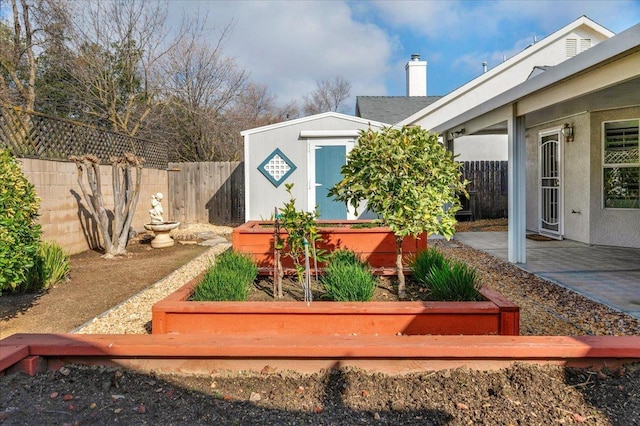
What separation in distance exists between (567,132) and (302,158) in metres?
5.35

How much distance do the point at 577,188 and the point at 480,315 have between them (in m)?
6.51

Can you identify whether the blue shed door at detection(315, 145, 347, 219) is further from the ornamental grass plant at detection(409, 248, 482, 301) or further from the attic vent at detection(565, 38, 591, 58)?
the attic vent at detection(565, 38, 591, 58)

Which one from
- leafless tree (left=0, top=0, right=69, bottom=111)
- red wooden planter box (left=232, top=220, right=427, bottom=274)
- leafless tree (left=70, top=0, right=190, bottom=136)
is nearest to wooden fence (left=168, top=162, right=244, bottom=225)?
leafless tree (left=70, top=0, right=190, bottom=136)

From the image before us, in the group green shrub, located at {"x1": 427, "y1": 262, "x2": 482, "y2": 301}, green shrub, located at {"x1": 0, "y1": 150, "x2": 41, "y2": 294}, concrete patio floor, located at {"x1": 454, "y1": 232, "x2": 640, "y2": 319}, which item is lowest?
concrete patio floor, located at {"x1": 454, "y1": 232, "x2": 640, "y2": 319}

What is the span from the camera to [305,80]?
98.8 feet

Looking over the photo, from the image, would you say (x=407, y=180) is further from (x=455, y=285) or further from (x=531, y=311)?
(x=531, y=311)

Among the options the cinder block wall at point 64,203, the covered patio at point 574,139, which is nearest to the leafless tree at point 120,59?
the cinder block wall at point 64,203

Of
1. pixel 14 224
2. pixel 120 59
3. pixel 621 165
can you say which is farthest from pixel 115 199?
pixel 621 165

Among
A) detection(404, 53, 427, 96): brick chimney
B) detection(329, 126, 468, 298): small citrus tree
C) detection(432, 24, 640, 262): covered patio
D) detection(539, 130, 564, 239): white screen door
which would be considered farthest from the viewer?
detection(404, 53, 427, 96): brick chimney

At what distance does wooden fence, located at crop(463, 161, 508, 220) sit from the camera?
1359 centimetres

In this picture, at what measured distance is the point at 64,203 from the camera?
747 centimetres

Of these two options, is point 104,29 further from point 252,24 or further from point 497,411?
point 497,411

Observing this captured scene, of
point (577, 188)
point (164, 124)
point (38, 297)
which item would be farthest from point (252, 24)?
point (38, 297)

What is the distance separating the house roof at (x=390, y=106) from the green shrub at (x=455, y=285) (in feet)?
41.3
